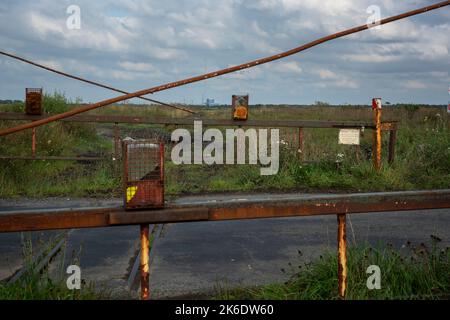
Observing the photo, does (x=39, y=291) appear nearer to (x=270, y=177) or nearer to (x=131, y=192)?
(x=131, y=192)

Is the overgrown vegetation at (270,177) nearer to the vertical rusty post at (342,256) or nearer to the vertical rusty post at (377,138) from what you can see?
the vertical rusty post at (377,138)

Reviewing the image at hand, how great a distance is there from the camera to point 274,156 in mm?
9805

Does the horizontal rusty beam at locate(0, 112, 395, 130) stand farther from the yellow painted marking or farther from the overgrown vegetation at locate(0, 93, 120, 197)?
the yellow painted marking

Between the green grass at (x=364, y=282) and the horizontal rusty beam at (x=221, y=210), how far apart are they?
0.61 metres

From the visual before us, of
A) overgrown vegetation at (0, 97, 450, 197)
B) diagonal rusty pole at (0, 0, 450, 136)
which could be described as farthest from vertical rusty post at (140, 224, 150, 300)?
overgrown vegetation at (0, 97, 450, 197)

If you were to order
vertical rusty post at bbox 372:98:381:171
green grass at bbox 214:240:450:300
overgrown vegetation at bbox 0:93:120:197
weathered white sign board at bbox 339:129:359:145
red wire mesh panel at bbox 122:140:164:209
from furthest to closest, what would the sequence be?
weathered white sign board at bbox 339:129:359:145 → vertical rusty post at bbox 372:98:381:171 → overgrown vegetation at bbox 0:93:120:197 → green grass at bbox 214:240:450:300 → red wire mesh panel at bbox 122:140:164:209

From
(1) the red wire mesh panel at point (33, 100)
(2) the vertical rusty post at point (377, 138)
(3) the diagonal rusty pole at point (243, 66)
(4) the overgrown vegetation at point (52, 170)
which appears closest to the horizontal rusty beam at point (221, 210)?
(3) the diagonal rusty pole at point (243, 66)

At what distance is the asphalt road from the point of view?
14.1ft

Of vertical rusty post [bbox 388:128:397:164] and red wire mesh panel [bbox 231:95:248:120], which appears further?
vertical rusty post [bbox 388:128:397:164]

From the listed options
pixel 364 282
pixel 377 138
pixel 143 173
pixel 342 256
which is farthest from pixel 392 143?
pixel 143 173

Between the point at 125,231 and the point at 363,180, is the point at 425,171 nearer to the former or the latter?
the point at 363,180

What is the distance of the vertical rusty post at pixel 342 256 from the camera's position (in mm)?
3232

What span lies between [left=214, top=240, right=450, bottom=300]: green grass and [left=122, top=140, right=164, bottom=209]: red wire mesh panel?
1136 mm
